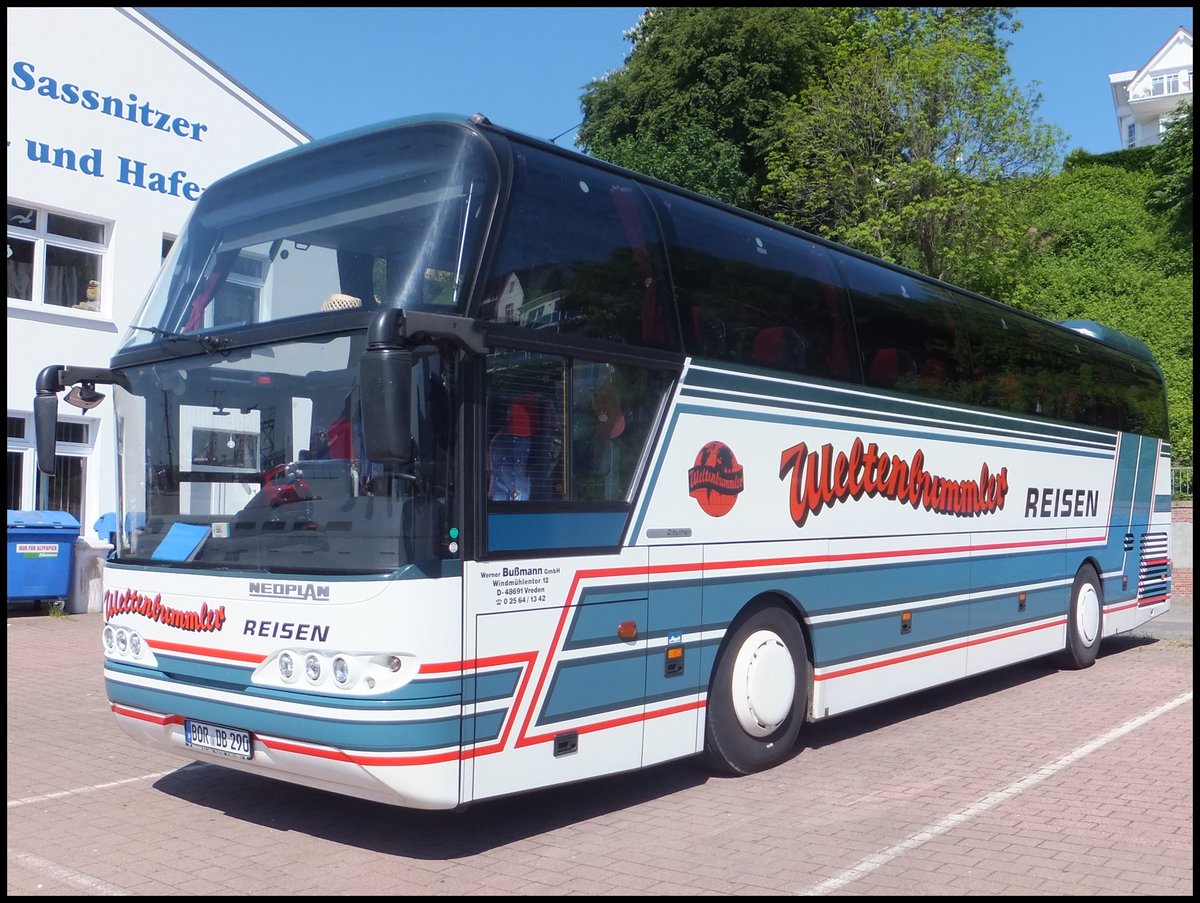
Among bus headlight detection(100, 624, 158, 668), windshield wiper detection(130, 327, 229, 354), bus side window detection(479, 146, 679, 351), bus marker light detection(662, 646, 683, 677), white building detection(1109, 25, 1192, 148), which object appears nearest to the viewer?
bus side window detection(479, 146, 679, 351)

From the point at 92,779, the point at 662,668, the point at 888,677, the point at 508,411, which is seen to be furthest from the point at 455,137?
the point at 888,677

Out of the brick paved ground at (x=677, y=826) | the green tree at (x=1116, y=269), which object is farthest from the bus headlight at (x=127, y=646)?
the green tree at (x=1116, y=269)

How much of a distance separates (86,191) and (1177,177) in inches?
1414

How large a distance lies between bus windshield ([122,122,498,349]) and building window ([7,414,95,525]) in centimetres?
1144

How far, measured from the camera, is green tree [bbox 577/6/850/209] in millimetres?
37812

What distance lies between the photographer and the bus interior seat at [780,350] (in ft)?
26.3

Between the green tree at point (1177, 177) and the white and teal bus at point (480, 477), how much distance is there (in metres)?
36.3

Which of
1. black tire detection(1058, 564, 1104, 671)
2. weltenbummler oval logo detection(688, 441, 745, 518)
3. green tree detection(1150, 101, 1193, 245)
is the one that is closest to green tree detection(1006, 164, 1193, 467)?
green tree detection(1150, 101, 1193, 245)

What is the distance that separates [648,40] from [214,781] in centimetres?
3713

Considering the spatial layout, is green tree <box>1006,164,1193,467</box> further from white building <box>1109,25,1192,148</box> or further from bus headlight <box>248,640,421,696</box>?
white building <box>1109,25,1192,148</box>

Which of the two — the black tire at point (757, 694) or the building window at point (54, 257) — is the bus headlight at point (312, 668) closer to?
the black tire at point (757, 694)

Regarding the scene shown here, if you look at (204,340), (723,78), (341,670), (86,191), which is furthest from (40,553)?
(723,78)

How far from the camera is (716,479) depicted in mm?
7578

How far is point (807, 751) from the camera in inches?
350
